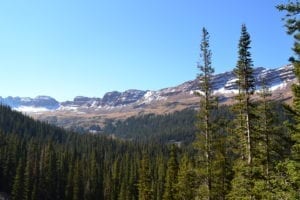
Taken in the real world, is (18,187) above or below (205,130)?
below

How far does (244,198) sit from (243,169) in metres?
2.61

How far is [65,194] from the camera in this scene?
4505 inches

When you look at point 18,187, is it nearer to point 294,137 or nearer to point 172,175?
point 172,175

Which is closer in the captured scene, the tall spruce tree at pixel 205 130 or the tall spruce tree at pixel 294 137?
the tall spruce tree at pixel 294 137

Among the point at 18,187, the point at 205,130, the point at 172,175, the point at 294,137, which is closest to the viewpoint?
the point at 294,137

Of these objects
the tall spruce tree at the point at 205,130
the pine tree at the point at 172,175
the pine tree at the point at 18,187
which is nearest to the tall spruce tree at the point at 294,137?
the tall spruce tree at the point at 205,130

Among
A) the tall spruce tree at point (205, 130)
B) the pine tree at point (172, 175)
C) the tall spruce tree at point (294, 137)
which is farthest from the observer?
the pine tree at point (172, 175)

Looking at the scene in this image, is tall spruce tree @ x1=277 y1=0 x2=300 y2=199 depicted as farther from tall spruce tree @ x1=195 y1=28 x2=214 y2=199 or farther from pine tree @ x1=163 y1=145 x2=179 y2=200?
pine tree @ x1=163 y1=145 x2=179 y2=200

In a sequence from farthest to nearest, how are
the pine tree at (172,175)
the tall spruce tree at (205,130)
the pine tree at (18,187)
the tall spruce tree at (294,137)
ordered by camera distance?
1. the pine tree at (18,187)
2. the pine tree at (172,175)
3. the tall spruce tree at (205,130)
4. the tall spruce tree at (294,137)

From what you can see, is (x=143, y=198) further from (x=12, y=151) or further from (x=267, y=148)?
(x=12, y=151)

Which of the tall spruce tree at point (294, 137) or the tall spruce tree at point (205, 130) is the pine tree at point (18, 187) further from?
the tall spruce tree at point (294, 137)

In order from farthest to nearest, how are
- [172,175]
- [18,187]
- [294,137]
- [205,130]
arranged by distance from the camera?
[18,187], [172,175], [205,130], [294,137]

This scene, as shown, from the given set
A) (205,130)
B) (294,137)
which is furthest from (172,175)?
(294,137)

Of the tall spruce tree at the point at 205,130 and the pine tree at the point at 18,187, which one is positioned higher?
the tall spruce tree at the point at 205,130
